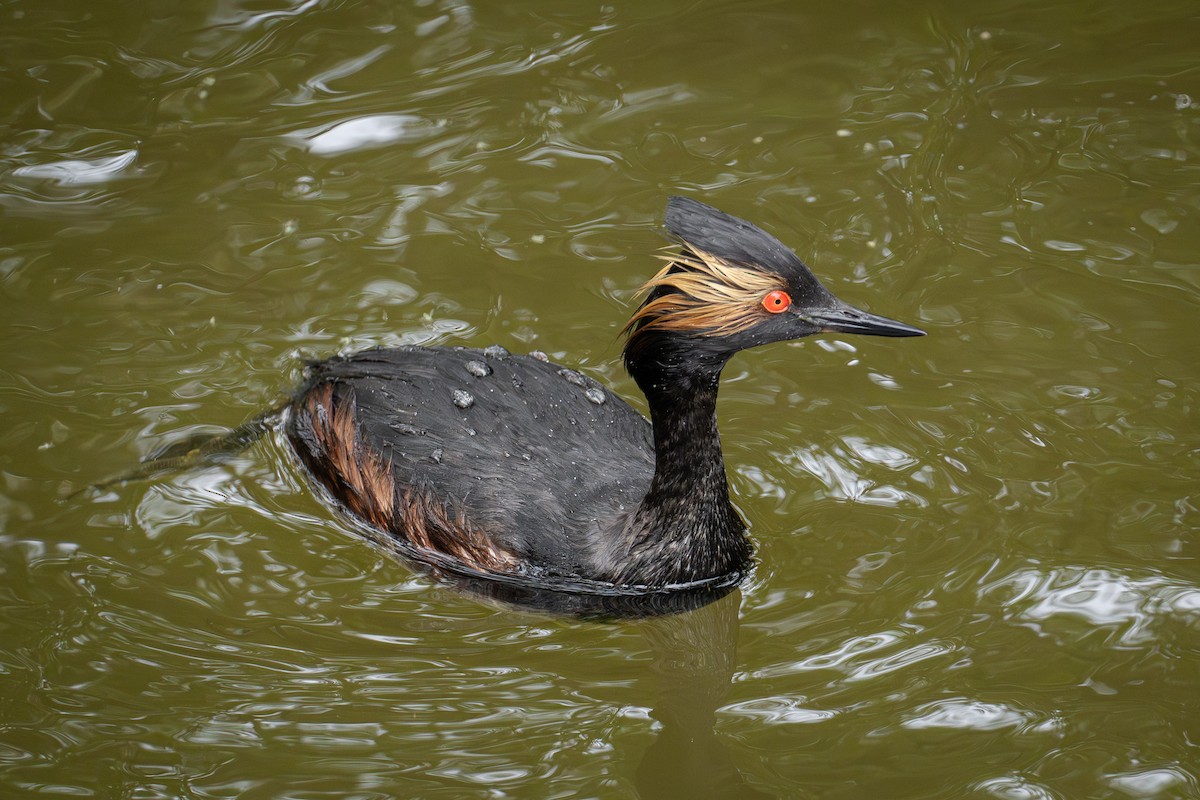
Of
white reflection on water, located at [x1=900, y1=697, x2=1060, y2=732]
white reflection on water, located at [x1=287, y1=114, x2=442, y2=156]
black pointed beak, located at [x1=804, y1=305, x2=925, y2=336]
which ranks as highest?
white reflection on water, located at [x1=287, y1=114, x2=442, y2=156]

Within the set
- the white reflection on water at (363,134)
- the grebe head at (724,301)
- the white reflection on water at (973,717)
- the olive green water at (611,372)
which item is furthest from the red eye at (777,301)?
the white reflection on water at (363,134)

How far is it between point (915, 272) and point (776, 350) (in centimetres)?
92

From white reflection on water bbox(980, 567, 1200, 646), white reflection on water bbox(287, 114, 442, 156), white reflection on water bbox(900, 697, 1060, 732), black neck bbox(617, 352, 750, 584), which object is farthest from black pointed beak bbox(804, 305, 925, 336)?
white reflection on water bbox(287, 114, 442, 156)

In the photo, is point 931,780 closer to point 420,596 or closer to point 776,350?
point 420,596

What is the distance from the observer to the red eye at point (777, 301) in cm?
498

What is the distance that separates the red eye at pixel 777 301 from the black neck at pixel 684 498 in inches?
12.5

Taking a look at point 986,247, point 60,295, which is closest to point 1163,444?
point 986,247

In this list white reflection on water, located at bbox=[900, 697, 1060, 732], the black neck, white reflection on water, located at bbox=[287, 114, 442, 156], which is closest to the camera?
white reflection on water, located at bbox=[900, 697, 1060, 732]

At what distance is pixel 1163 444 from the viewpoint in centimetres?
602

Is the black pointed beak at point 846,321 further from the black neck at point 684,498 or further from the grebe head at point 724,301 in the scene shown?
the black neck at point 684,498

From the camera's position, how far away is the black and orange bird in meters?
4.99

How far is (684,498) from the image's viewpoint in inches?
212

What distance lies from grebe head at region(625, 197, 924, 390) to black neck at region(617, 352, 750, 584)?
0.42ft

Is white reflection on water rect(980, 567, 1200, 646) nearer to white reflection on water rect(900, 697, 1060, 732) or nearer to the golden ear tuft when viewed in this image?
white reflection on water rect(900, 697, 1060, 732)
